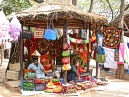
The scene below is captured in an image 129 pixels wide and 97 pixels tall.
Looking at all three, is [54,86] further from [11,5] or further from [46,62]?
[11,5]

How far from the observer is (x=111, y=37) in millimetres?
10008

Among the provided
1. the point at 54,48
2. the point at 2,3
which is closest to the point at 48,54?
the point at 54,48

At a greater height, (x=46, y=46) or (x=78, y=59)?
(x=46, y=46)

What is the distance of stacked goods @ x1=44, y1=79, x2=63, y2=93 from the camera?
315 inches

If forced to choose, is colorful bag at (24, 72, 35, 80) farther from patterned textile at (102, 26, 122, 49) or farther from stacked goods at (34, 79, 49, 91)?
patterned textile at (102, 26, 122, 49)

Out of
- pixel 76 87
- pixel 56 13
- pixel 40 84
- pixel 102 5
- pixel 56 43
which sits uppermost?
pixel 102 5

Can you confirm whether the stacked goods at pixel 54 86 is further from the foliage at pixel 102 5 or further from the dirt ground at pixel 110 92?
the foliage at pixel 102 5

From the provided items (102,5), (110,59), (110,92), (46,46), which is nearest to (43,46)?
(46,46)

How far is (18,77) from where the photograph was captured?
380 inches

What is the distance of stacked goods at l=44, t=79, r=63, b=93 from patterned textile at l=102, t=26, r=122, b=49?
290 centimetres

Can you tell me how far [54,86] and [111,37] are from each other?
10.7 ft

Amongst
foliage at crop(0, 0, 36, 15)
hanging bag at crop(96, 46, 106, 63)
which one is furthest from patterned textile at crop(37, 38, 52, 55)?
foliage at crop(0, 0, 36, 15)

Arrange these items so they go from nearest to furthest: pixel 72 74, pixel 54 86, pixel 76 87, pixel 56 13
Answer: pixel 56 13 → pixel 54 86 → pixel 76 87 → pixel 72 74

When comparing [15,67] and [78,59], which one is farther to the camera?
[78,59]
